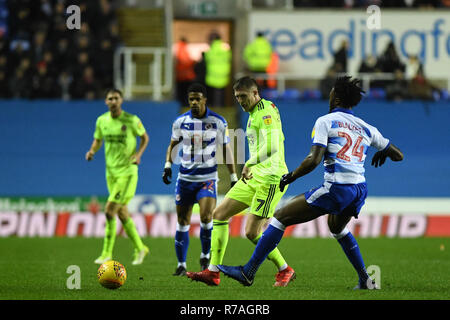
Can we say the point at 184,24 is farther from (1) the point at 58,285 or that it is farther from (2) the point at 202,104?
(1) the point at 58,285

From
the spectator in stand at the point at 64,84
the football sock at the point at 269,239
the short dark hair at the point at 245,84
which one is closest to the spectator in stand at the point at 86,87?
the spectator in stand at the point at 64,84

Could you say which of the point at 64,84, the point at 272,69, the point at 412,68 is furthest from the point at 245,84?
the point at 412,68

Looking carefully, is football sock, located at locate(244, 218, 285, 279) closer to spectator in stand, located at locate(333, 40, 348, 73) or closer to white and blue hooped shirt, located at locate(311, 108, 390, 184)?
white and blue hooped shirt, located at locate(311, 108, 390, 184)

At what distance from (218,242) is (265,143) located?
1.26 meters

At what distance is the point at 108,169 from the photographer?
42.8 ft

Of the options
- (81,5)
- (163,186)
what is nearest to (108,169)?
(163,186)

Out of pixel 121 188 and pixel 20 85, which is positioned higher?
pixel 20 85

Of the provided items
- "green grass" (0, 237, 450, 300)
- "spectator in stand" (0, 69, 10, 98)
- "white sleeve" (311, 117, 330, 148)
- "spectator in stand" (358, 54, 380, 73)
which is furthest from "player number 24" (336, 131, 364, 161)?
"spectator in stand" (0, 69, 10, 98)

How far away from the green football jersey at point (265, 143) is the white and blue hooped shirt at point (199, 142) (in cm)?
151

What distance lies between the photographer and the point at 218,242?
978cm

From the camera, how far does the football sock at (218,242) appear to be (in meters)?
9.67

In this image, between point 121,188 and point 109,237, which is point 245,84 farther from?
point 109,237
